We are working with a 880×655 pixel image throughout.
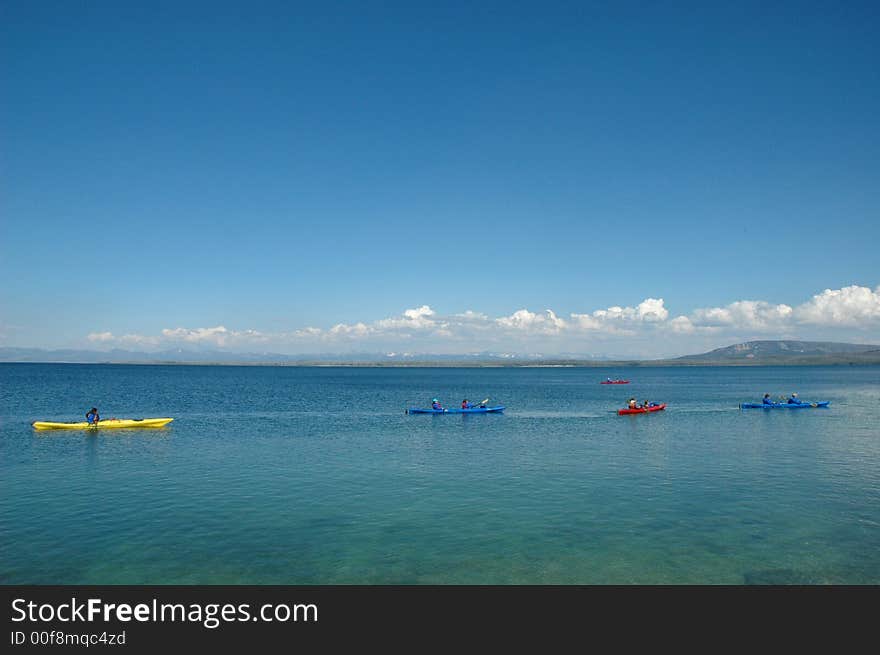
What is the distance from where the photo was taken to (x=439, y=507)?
29.6m

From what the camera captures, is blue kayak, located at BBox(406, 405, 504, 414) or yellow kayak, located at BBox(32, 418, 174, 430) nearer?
yellow kayak, located at BBox(32, 418, 174, 430)

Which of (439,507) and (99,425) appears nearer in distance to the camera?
(439,507)

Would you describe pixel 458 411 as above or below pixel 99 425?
below

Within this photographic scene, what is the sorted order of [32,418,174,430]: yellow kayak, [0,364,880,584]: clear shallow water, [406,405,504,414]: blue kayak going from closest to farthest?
[0,364,880,584]: clear shallow water → [32,418,174,430]: yellow kayak → [406,405,504,414]: blue kayak

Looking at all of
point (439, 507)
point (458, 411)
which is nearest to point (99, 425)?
point (458, 411)

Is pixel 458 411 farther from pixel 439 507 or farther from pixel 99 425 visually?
pixel 439 507

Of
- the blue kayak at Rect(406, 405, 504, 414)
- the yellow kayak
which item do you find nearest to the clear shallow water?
the yellow kayak

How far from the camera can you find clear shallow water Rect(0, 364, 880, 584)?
21.4 meters

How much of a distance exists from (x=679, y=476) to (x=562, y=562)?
18992 millimetres

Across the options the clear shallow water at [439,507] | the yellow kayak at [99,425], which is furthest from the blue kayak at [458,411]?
the yellow kayak at [99,425]

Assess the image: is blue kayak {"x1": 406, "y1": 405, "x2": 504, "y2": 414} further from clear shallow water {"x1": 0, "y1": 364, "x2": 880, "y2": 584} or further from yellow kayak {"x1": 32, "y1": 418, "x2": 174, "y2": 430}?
yellow kayak {"x1": 32, "y1": 418, "x2": 174, "y2": 430}

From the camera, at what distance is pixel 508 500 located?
31.1 meters

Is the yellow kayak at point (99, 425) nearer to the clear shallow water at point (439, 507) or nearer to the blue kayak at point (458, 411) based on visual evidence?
the clear shallow water at point (439, 507)
